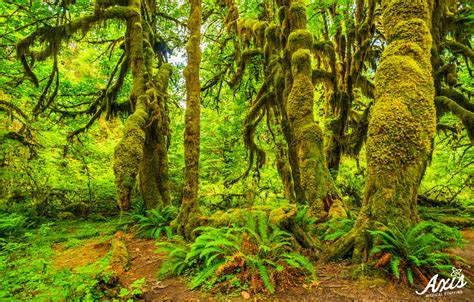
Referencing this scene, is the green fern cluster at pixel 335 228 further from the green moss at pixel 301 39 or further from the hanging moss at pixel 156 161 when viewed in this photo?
the hanging moss at pixel 156 161

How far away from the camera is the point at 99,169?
11.8 meters

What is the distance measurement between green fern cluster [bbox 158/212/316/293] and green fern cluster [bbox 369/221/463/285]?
39.0 inches

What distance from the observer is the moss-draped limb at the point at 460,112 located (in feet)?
21.8

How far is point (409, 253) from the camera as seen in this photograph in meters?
3.62

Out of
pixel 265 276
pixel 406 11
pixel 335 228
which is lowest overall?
pixel 265 276

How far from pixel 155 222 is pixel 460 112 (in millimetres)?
8173

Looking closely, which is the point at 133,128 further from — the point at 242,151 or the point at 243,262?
the point at 242,151

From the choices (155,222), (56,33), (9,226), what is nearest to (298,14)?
(56,33)

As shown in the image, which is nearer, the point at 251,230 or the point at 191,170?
the point at 251,230

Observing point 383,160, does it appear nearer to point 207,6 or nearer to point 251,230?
point 251,230

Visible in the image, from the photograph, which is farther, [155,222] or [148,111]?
[148,111]

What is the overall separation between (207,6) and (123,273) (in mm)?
10493

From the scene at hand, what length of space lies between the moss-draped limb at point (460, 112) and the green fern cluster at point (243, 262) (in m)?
5.44

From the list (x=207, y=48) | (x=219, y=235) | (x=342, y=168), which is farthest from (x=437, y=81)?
(x=207, y=48)
